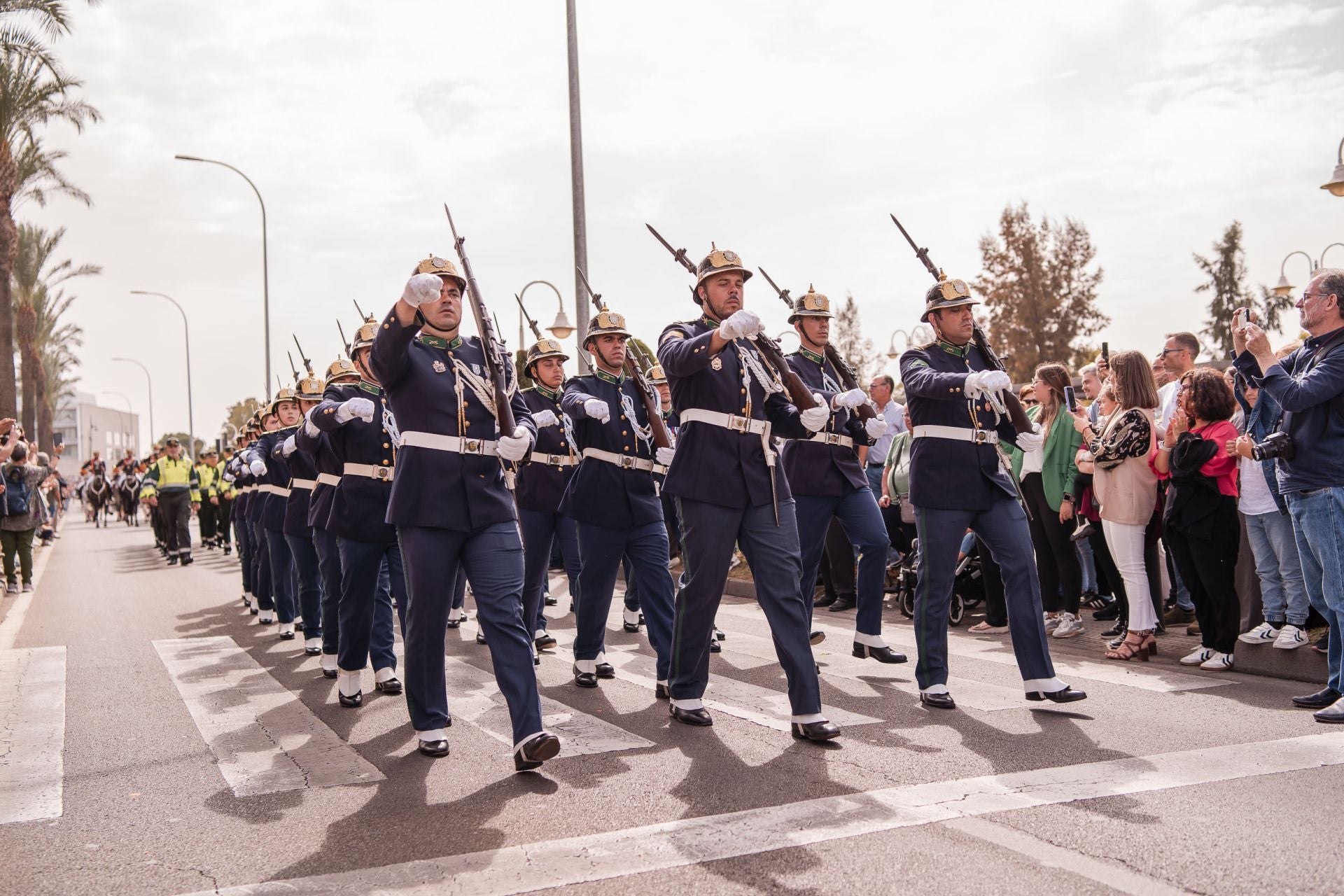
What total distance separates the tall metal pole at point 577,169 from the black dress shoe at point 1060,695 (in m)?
10.6

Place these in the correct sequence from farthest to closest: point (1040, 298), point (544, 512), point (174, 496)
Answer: point (1040, 298) < point (174, 496) < point (544, 512)

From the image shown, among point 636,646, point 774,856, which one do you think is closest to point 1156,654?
point 636,646

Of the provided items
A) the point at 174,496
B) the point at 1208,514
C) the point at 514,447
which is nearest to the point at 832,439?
the point at 1208,514

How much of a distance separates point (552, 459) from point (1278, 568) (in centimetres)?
482

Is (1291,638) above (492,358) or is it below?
below

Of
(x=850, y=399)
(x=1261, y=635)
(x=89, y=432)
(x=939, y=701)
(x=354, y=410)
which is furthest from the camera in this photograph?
(x=89, y=432)

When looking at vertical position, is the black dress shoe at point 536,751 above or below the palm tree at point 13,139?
below

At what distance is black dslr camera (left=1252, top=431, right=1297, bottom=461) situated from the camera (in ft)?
20.5

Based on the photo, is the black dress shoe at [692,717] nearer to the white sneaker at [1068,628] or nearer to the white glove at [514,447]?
the white glove at [514,447]

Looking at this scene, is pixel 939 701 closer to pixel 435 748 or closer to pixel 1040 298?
pixel 435 748

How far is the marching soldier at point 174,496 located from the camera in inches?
866

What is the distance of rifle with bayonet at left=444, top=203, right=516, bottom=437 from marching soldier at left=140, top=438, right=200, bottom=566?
17.3 meters

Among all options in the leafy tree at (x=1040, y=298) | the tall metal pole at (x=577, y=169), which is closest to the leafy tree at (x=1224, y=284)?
the leafy tree at (x=1040, y=298)

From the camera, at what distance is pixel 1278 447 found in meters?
6.27
